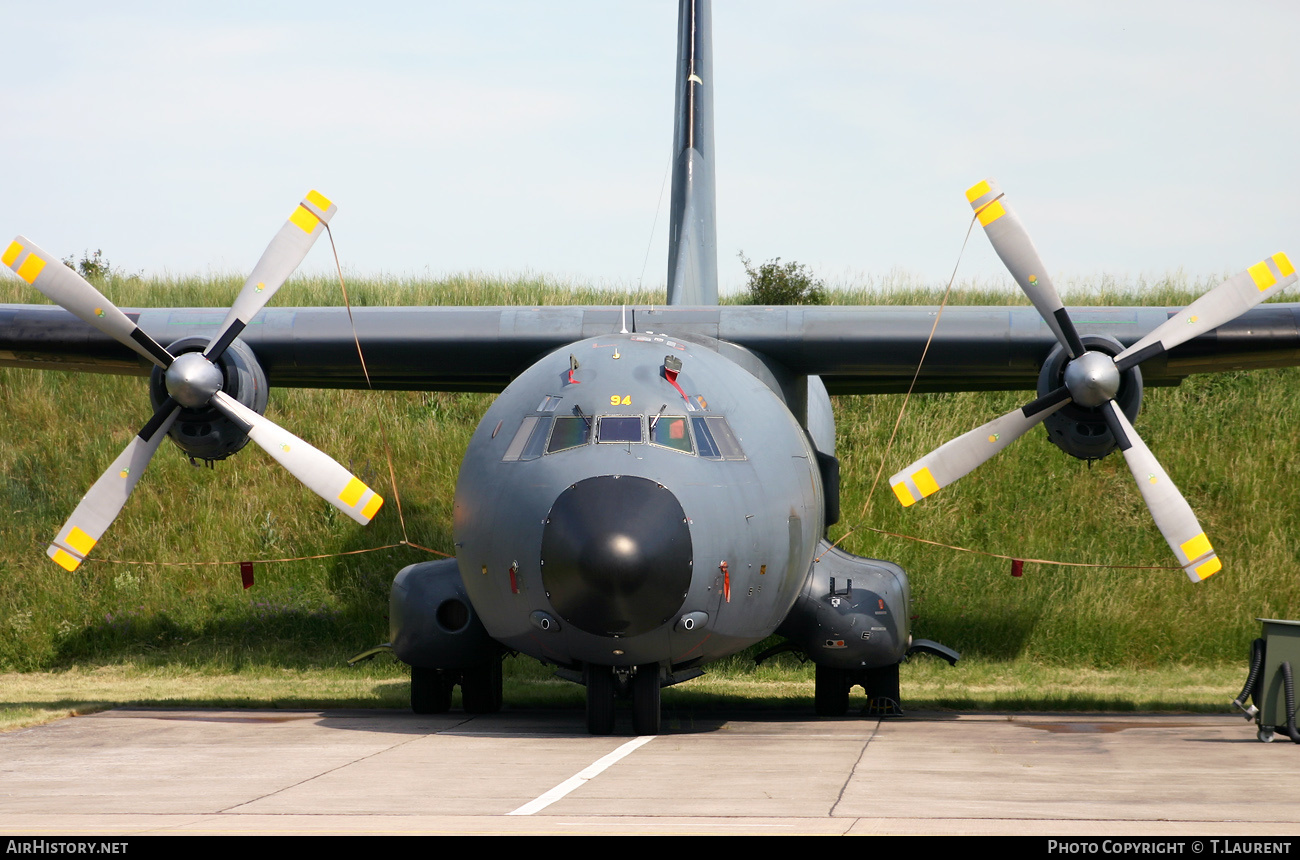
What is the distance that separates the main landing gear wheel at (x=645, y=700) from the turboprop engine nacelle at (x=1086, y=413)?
4.87 m

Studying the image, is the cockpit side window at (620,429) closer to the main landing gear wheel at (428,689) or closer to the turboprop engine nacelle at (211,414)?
the main landing gear wheel at (428,689)

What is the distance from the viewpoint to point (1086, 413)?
41.9 feet

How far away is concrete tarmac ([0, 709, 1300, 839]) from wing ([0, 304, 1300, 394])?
4073mm

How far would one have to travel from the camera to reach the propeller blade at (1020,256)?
1262 centimetres

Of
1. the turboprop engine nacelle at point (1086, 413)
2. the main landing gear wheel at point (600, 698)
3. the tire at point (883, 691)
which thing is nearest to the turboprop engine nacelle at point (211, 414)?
the main landing gear wheel at point (600, 698)

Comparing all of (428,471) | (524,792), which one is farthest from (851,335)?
(428,471)

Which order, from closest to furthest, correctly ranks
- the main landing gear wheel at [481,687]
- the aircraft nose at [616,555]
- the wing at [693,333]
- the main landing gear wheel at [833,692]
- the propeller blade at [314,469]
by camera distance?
the aircraft nose at [616,555] → the propeller blade at [314,469] → the main landing gear wheel at [481,687] → the main landing gear wheel at [833,692] → the wing at [693,333]

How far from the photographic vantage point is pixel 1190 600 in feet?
66.6

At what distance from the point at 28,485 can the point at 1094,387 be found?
1852 centimetres

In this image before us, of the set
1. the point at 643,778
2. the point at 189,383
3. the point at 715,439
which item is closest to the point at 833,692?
the point at 715,439

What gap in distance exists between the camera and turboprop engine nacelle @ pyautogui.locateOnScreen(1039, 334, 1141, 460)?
503 inches

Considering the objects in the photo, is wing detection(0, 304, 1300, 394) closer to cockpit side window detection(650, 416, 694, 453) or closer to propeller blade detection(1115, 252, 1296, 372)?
propeller blade detection(1115, 252, 1296, 372)

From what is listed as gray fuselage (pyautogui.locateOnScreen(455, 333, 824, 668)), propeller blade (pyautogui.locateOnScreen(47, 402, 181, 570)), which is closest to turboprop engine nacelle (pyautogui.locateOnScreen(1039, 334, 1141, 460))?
gray fuselage (pyautogui.locateOnScreen(455, 333, 824, 668))

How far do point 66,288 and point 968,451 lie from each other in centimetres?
875
